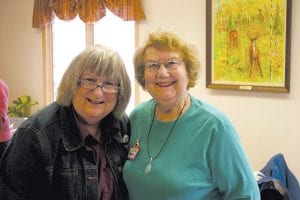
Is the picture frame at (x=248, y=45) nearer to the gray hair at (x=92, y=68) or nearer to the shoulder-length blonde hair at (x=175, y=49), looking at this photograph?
the shoulder-length blonde hair at (x=175, y=49)

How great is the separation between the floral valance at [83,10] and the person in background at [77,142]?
2.39 metres

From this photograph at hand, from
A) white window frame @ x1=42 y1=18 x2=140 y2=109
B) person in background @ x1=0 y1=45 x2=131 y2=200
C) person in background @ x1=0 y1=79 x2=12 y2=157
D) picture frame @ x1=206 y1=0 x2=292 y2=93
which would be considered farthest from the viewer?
white window frame @ x1=42 y1=18 x2=140 y2=109

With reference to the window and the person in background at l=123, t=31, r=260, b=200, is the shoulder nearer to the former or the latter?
the person in background at l=123, t=31, r=260, b=200

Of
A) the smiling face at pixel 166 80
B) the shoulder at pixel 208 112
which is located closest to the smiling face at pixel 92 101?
the smiling face at pixel 166 80

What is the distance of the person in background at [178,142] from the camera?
143 cm

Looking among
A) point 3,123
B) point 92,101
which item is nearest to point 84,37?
point 3,123

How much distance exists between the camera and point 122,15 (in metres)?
3.96

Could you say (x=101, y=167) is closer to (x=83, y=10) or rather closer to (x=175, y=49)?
(x=175, y=49)

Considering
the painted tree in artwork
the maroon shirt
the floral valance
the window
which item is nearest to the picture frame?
the painted tree in artwork

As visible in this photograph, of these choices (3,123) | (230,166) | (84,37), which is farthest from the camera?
(84,37)

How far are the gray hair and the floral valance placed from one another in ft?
7.78

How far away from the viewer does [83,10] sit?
4.23 metres

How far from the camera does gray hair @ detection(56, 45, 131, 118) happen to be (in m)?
1.49

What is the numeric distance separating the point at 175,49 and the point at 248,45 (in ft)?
5.92
